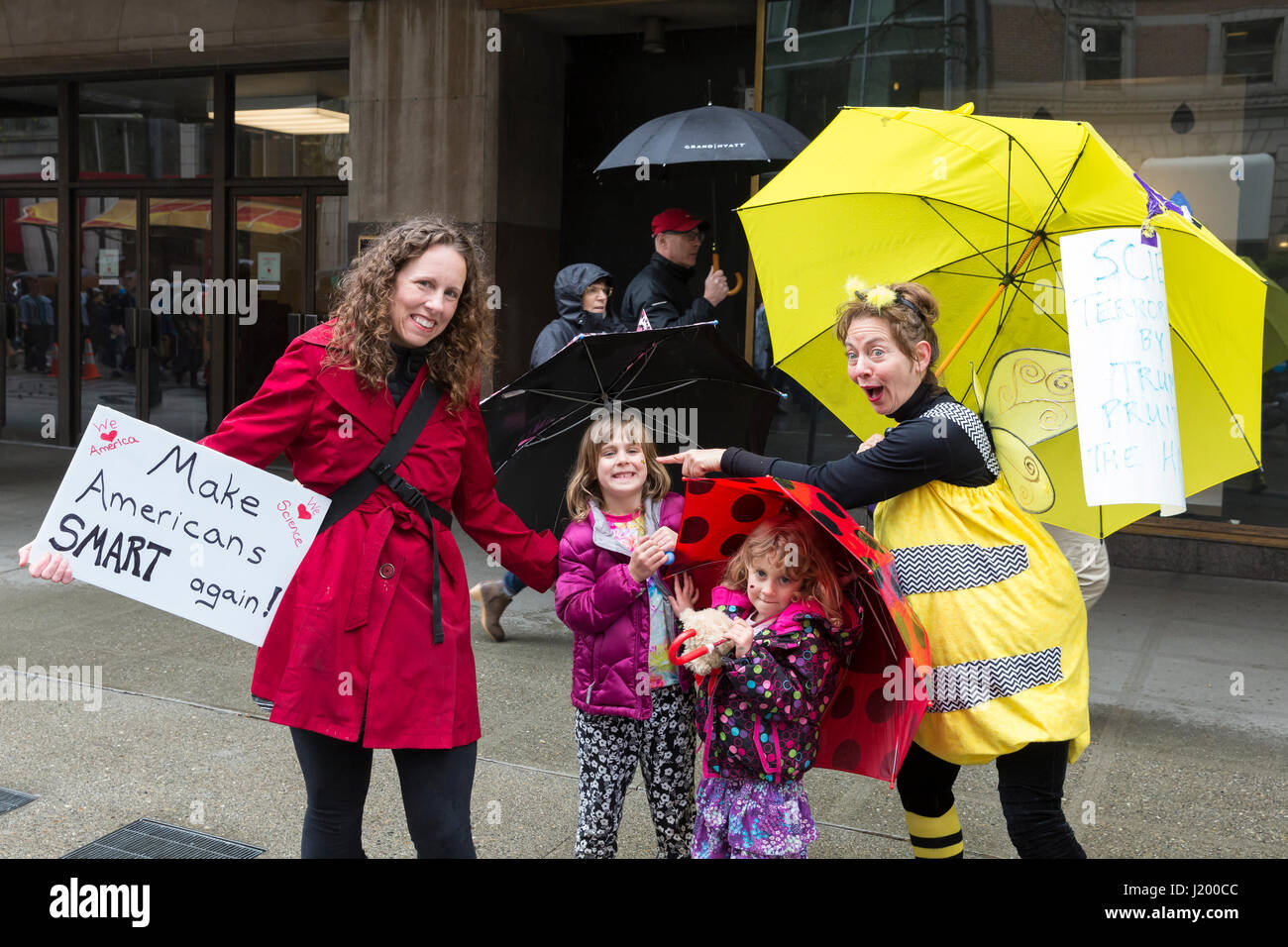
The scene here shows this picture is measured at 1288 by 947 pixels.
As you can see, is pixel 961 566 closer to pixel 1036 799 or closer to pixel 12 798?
pixel 1036 799

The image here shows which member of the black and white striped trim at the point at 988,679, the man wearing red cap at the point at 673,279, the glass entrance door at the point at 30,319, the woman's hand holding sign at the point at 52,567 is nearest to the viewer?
the woman's hand holding sign at the point at 52,567

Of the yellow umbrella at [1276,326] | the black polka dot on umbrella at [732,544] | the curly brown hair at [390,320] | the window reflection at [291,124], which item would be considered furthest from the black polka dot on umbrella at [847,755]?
the window reflection at [291,124]

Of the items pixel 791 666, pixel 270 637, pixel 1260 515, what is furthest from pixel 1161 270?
pixel 1260 515

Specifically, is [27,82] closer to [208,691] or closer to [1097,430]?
[208,691]

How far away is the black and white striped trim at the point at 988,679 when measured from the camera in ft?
9.59

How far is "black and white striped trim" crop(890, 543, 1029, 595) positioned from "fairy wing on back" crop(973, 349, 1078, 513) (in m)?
0.37

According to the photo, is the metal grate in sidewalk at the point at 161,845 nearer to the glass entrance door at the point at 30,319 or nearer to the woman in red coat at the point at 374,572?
the woman in red coat at the point at 374,572

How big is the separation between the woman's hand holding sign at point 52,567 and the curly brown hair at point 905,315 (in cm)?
181

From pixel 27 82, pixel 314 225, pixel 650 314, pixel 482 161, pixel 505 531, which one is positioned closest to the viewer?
pixel 505 531

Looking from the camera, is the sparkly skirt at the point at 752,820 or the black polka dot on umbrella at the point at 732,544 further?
the black polka dot on umbrella at the point at 732,544

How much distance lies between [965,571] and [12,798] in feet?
10.7

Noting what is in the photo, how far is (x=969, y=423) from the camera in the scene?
118 inches

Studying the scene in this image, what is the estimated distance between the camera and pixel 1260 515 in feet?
→ 26.5

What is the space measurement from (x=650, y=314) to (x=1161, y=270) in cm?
325
